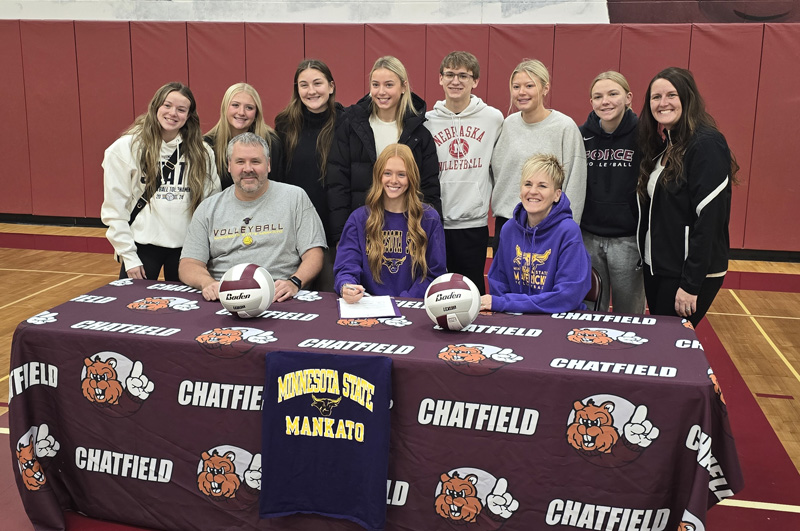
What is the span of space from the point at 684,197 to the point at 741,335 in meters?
2.78

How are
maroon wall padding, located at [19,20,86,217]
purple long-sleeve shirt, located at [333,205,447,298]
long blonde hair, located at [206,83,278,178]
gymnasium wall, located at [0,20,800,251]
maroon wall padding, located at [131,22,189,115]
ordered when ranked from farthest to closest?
maroon wall padding, located at [19,20,86,217]
maroon wall padding, located at [131,22,189,115]
gymnasium wall, located at [0,20,800,251]
long blonde hair, located at [206,83,278,178]
purple long-sleeve shirt, located at [333,205,447,298]

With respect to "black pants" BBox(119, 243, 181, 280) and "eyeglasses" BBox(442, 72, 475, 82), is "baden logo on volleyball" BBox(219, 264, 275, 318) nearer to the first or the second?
"black pants" BBox(119, 243, 181, 280)

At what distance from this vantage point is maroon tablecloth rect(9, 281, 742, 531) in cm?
242

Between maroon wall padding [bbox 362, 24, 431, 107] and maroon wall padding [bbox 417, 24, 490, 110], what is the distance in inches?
3.3

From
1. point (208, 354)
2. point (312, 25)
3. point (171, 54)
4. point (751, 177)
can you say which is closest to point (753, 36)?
point (751, 177)

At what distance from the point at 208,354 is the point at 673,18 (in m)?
7.61

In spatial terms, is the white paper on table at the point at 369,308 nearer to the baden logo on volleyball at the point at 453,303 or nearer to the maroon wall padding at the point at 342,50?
the baden logo on volleyball at the point at 453,303

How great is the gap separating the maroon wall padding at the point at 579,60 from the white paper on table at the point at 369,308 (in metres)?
5.99

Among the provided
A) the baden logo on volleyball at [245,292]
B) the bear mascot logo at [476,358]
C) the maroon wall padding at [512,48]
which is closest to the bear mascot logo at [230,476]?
the baden logo on volleyball at [245,292]

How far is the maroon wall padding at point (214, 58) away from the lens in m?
9.11

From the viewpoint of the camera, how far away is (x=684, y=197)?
3354 mm

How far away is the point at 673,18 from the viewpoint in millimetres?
8414

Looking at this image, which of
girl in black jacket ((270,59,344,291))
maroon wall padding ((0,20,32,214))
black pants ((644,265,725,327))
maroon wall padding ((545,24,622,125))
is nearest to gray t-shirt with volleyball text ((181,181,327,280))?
girl in black jacket ((270,59,344,291))

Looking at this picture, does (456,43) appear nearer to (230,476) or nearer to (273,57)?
(273,57)
